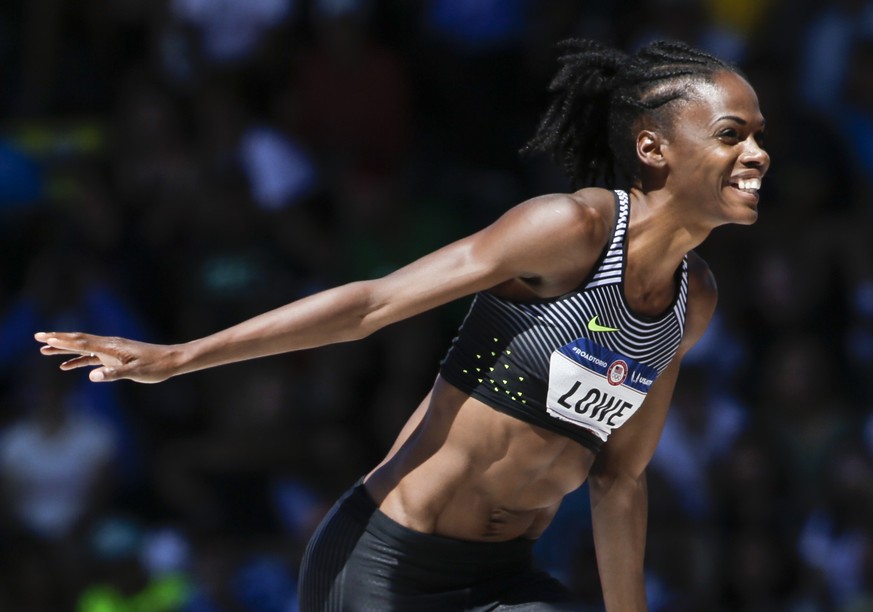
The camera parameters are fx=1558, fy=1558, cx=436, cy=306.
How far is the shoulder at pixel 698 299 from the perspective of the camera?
384 cm

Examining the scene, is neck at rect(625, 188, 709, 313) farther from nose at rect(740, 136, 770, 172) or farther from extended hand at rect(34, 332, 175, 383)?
extended hand at rect(34, 332, 175, 383)

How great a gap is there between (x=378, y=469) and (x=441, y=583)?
1.06ft

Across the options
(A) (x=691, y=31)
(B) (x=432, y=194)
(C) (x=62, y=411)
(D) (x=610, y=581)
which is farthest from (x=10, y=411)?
(D) (x=610, y=581)

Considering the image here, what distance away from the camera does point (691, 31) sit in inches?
309

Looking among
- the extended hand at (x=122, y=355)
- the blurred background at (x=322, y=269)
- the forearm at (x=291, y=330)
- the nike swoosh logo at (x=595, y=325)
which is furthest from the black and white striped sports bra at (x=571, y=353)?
the blurred background at (x=322, y=269)

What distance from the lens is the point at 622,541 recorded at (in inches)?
155

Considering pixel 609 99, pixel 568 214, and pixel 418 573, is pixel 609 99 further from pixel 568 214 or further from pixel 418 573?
pixel 418 573

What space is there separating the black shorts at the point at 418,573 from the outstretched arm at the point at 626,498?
0.73 ft

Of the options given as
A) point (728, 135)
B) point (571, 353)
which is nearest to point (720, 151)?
point (728, 135)

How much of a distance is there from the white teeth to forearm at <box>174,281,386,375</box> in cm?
90

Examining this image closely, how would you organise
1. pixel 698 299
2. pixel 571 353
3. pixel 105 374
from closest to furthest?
pixel 105 374 < pixel 571 353 < pixel 698 299

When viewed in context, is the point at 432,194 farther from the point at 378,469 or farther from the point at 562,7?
the point at 378,469

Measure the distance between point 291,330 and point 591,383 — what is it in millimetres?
720

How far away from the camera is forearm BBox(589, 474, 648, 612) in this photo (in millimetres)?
3928
